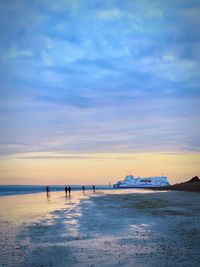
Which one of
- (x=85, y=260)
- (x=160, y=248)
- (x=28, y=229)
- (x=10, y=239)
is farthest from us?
(x=28, y=229)

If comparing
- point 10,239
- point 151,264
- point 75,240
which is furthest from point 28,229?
point 151,264

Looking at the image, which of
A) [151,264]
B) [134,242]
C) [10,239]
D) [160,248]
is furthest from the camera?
[10,239]

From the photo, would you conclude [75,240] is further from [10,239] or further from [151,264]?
[151,264]

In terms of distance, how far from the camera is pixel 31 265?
38.9 feet

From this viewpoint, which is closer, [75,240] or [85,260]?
[85,260]

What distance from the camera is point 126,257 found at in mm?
12672

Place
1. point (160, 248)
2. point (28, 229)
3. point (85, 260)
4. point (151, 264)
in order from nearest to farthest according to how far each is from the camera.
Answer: point (151, 264), point (85, 260), point (160, 248), point (28, 229)

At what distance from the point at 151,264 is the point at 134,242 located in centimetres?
440

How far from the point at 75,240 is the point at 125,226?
18.3 ft

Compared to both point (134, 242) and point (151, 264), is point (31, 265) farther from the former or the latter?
point (134, 242)

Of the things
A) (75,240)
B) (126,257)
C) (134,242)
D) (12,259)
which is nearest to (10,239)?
(75,240)

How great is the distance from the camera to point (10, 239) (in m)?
17.6

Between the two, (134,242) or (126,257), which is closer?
(126,257)

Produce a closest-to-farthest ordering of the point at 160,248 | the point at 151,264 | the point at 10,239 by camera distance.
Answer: the point at 151,264, the point at 160,248, the point at 10,239
